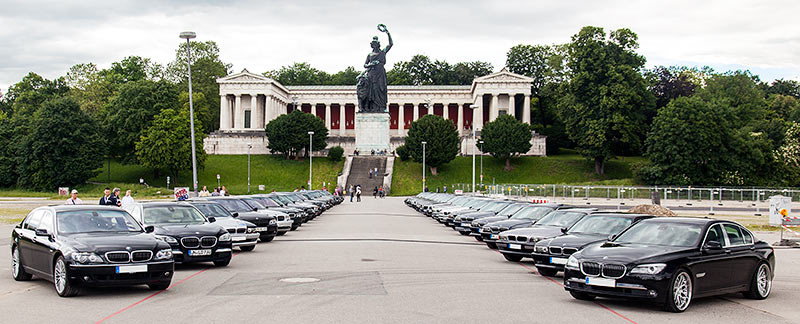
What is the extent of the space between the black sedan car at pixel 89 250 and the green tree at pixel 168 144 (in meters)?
65.6

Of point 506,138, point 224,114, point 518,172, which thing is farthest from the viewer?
point 224,114

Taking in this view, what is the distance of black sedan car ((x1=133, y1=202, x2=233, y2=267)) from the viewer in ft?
50.4

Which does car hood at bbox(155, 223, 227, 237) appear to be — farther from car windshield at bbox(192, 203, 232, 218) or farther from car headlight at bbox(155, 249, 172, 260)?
car windshield at bbox(192, 203, 232, 218)

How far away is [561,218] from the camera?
18422 mm

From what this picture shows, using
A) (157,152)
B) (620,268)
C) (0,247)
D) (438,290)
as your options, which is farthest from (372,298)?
(157,152)

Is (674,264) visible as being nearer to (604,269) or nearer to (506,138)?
(604,269)

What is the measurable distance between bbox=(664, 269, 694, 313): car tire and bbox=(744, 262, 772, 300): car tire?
6.33 ft

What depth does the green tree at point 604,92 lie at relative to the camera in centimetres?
8438

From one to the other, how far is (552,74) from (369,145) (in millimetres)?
38701

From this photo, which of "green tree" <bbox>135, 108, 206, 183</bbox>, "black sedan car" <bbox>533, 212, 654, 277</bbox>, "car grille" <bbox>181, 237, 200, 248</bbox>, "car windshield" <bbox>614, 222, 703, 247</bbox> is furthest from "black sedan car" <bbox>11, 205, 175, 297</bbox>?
"green tree" <bbox>135, 108, 206, 183</bbox>

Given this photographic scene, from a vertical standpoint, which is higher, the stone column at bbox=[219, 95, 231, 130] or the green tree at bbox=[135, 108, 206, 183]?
the stone column at bbox=[219, 95, 231, 130]

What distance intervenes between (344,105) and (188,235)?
4447 inches

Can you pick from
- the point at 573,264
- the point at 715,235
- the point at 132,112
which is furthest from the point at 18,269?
the point at 132,112

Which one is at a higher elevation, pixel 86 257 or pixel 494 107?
pixel 494 107
